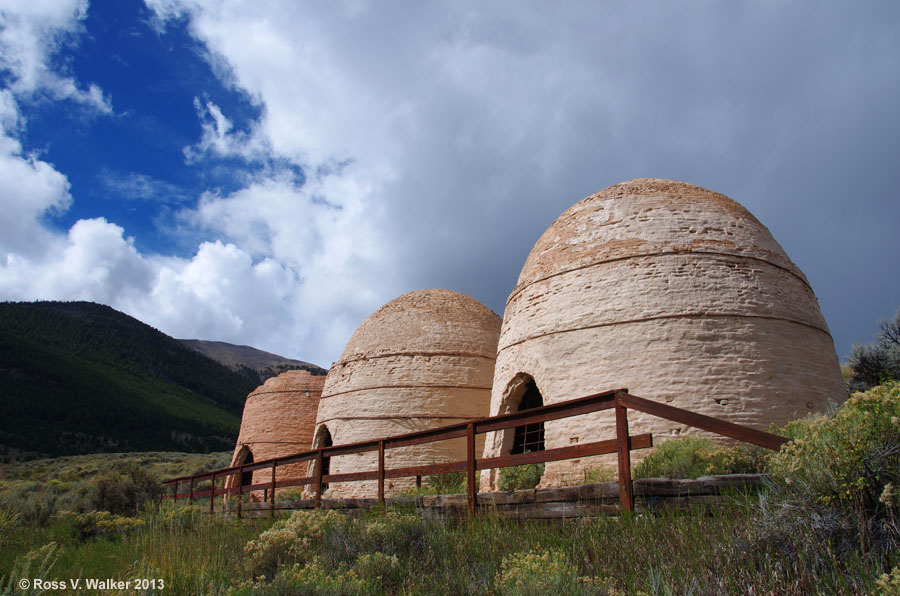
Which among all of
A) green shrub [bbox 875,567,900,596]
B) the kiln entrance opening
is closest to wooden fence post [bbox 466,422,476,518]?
green shrub [bbox 875,567,900,596]

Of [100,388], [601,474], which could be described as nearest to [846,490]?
[601,474]

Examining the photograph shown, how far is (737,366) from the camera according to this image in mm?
10062

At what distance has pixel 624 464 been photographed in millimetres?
4934

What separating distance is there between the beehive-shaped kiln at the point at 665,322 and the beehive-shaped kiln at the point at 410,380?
459cm

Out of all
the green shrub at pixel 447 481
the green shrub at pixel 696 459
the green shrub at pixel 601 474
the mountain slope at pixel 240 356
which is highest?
the mountain slope at pixel 240 356

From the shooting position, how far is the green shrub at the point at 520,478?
11.4 metres

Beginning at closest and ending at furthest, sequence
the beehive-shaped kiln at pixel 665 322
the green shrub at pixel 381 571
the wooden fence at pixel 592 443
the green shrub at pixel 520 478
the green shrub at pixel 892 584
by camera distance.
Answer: the green shrub at pixel 892 584 < the green shrub at pixel 381 571 < the wooden fence at pixel 592 443 < the beehive-shaped kiln at pixel 665 322 < the green shrub at pixel 520 478

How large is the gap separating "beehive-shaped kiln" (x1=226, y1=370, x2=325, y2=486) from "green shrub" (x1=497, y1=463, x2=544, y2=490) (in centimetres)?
1328

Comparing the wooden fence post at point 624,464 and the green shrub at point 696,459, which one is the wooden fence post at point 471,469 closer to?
the wooden fence post at point 624,464

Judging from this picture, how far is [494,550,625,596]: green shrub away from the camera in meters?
3.14

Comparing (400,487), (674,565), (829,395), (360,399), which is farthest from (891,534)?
(360,399)

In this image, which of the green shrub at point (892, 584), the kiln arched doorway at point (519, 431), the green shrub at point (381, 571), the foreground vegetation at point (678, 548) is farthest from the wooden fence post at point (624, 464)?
the kiln arched doorway at point (519, 431)

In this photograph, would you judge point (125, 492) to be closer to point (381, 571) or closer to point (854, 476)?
point (381, 571)

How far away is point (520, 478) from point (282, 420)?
48.2 feet
